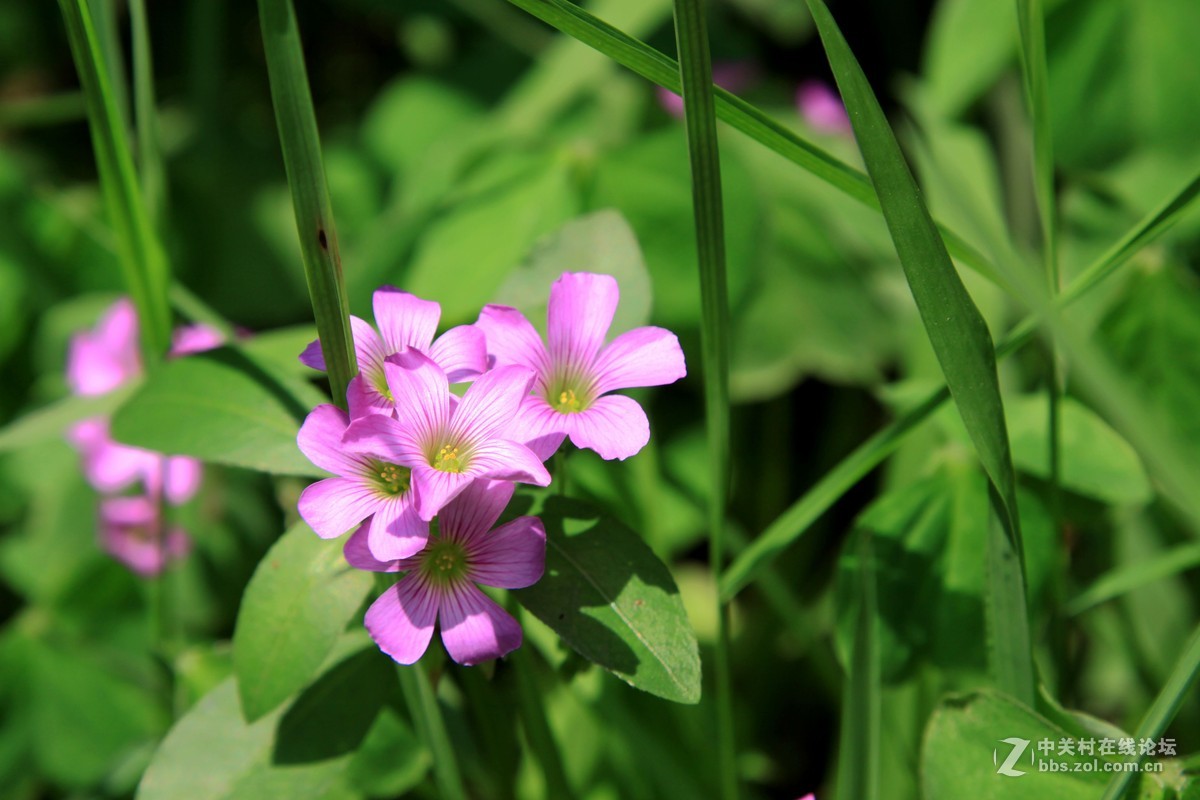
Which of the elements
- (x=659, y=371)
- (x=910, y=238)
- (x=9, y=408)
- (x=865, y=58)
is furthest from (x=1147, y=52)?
(x=9, y=408)

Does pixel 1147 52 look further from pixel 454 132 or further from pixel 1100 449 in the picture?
pixel 454 132

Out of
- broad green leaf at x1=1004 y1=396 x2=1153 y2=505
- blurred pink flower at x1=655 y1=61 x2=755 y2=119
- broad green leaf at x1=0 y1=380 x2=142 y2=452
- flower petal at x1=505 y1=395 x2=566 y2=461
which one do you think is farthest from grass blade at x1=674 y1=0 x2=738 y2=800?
blurred pink flower at x1=655 y1=61 x2=755 y2=119

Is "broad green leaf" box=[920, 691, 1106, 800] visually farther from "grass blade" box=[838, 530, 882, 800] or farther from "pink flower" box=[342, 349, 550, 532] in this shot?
"pink flower" box=[342, 349, 550, 532]

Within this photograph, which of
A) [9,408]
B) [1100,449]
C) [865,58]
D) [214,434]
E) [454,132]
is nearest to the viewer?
[214,434]

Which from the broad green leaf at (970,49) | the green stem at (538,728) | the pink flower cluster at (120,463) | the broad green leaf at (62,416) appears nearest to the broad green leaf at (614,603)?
the green stem at (538,728)

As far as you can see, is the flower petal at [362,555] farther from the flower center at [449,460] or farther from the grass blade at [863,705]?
the grass blade at [863,705]

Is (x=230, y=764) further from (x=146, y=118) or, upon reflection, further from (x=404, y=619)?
(x=146, y=118)

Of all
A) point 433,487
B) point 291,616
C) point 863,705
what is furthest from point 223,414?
point 863,705
